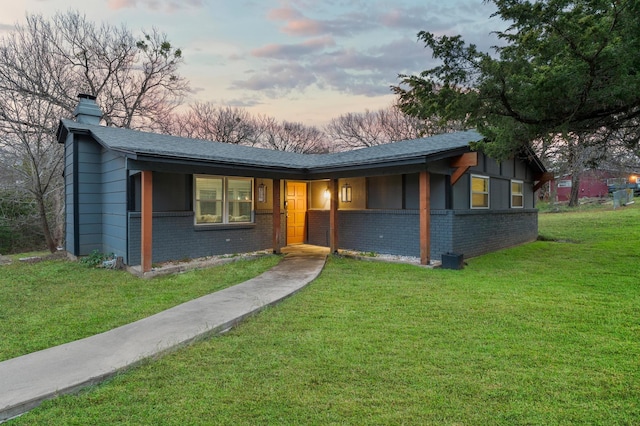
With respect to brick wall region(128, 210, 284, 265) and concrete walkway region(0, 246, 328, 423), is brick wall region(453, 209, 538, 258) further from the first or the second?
brick wall region(128, 210, 284, 265)

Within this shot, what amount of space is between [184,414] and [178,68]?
19.4m

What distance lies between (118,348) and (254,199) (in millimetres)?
6599

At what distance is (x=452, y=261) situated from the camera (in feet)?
25.5

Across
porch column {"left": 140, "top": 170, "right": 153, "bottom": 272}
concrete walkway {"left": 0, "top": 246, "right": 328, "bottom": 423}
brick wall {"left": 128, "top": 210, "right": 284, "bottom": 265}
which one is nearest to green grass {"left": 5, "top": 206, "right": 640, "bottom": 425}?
concrete walkway {"left": 0, "top": 246, "right": 328, "bottom": 423}

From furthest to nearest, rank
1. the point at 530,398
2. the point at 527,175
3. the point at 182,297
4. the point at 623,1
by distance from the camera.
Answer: the point at 527,175, the point at 182,297, the point at 623,1, the point at 530,398

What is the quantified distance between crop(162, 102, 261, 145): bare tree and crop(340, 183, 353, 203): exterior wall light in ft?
56.0

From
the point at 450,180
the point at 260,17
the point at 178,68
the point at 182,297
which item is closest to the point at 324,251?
the point at 450,180

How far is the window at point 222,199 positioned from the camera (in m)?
8.79

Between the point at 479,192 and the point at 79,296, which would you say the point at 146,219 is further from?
the point at 479,192

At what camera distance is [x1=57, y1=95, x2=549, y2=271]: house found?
777 cm

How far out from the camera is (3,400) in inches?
96.7

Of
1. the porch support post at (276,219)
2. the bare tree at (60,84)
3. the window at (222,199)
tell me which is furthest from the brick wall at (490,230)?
the bare tree at (60,84)

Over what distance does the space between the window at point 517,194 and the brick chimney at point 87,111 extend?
510 inches

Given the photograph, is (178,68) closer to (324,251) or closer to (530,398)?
(324,251)
